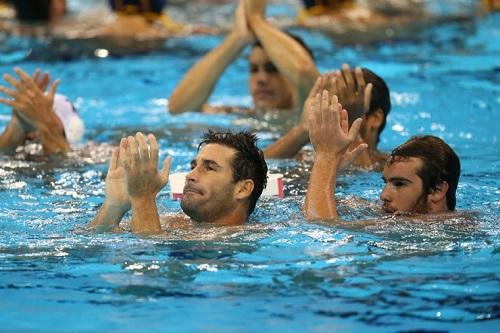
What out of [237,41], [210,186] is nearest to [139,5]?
[237,41]

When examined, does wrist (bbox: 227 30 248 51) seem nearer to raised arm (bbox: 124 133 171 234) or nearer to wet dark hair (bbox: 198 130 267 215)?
wet dark hair (bbox: 198 130 267 215)

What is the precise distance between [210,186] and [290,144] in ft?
4.90

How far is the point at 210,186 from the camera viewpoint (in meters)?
5.17

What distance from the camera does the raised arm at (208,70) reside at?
7539mm

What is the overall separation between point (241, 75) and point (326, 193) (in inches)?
208

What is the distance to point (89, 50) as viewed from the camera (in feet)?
35.9

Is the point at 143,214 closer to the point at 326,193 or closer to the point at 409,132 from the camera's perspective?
the point at 326,193

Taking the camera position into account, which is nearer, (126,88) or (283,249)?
(283,249)

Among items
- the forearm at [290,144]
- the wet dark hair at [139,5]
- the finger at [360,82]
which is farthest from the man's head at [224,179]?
the wet dark hair at [139,5]

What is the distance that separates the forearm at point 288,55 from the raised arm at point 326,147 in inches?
74.3

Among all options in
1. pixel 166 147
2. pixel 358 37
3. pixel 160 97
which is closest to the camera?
pixel 166 147

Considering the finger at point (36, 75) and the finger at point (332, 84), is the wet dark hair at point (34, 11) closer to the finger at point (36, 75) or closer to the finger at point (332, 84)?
the finger at point (36, 75)

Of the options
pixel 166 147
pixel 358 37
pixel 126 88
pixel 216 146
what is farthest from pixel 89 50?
pixel 216 146

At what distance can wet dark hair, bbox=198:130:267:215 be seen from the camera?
5.28m
